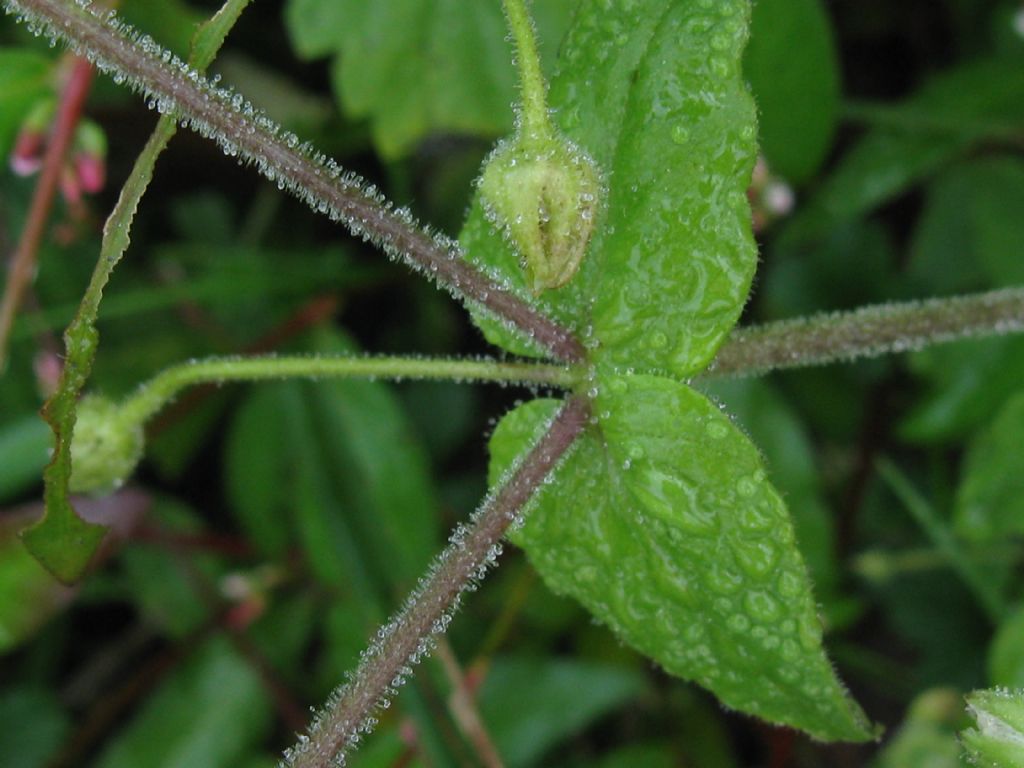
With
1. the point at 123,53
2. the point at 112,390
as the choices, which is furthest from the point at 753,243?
the point at 112,390

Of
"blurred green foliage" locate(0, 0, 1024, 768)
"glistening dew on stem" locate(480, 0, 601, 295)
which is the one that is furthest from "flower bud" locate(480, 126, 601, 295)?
"blurred green foliage" locate(0, 0, 1024, 768)

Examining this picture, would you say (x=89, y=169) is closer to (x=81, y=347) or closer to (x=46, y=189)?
(x=46, y=189)

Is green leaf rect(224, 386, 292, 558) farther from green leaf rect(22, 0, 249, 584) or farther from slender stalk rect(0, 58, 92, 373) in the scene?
green leaf rect(22, 0, 249, 584)

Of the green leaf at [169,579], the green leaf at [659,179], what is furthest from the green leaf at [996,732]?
the green leaf at [169,579]

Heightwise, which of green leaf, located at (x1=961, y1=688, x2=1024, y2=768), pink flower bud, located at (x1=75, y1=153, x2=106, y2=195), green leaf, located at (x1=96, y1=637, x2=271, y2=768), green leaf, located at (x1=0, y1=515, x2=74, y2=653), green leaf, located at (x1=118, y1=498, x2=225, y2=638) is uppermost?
pink flower bud, located at (x1=75, y1=153, x2=106, y2=195)

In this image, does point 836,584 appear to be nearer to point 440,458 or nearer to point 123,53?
point 440,458

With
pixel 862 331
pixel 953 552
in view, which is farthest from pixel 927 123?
pixel 862 331

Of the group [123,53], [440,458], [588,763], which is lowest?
[588,763]
